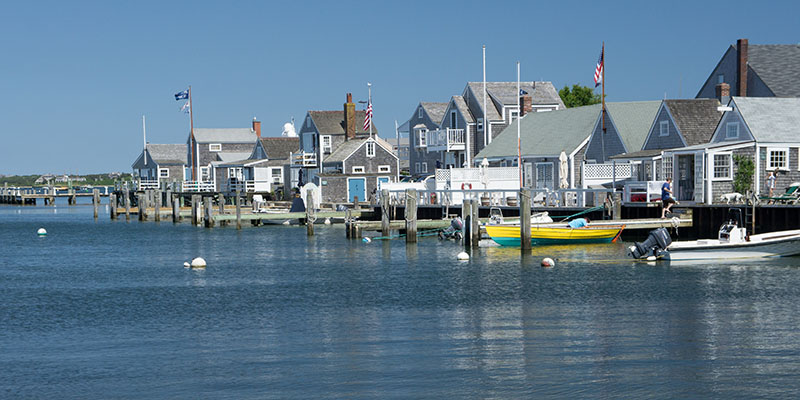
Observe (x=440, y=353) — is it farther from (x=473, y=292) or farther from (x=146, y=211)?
(x=146, y=211)

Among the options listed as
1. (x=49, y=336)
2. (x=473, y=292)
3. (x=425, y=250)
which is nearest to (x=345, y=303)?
(x=473, y=292)

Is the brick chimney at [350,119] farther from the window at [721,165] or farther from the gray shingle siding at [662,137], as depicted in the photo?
the window at [721,165]

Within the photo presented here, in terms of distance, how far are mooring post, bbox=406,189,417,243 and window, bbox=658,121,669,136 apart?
61.0 ft

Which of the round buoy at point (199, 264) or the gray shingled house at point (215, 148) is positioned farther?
the gray shingled house at point (215, 148)

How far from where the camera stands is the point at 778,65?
223 ft

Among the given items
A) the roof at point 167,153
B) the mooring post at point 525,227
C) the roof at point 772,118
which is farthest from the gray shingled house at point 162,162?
the mooring post at point 525,227

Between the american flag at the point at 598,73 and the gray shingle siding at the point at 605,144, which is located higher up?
the american flag at the point at 598,73

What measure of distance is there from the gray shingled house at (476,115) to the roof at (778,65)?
52.3 feet

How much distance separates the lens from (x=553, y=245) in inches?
1706

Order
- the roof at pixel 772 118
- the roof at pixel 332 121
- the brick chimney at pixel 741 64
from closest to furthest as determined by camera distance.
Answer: the roof at pixel 772 118, the brick chimney at pixel 741 64, the roof at pixel 332 121

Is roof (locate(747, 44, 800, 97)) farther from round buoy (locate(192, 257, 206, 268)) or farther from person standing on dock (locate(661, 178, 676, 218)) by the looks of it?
round buoy (locate(192, 257, 206, 268))

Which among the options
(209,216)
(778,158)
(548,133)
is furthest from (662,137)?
(209,216)

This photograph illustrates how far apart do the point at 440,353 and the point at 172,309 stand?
10.1m

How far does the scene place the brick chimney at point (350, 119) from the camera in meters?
91.3
